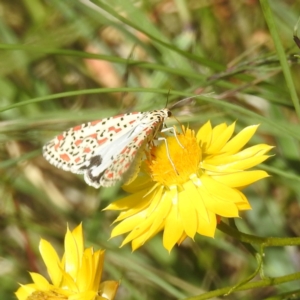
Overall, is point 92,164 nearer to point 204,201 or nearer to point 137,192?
point 137,192

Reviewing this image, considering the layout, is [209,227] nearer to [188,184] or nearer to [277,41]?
[188,184]

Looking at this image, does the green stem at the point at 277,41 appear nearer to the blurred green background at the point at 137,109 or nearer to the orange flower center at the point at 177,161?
the orange flower center at the point at 177,161

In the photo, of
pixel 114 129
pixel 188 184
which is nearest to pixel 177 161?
pixel 188 184

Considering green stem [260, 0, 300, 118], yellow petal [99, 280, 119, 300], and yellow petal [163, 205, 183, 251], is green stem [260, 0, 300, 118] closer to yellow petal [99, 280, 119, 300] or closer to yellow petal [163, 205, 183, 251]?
yellow petal [163, 205, 183, 251]

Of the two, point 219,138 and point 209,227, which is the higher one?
point 219,138

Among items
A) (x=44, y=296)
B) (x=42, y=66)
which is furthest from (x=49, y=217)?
(x=44, y=296)
